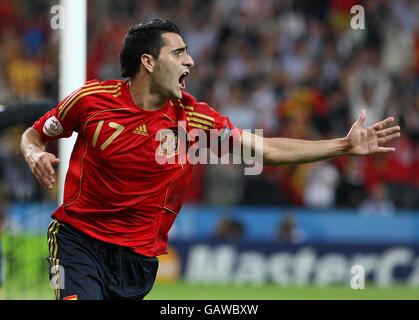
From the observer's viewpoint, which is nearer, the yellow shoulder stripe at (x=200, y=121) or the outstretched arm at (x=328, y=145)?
the outstretched arm at (x=328, y=145)

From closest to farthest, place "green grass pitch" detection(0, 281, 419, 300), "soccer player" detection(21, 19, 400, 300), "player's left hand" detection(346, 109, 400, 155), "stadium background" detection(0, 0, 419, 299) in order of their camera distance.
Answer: "player's left hand" detection(346, 109, 400, 155), "soccer player" detection(21, 19, 400, 300), "green grass pitch" detection(0, 281, 419, 300), "stadium background" detection(0, 0, 419, 299)

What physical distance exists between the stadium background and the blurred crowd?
2 centimetres

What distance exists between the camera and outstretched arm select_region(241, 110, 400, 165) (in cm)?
590

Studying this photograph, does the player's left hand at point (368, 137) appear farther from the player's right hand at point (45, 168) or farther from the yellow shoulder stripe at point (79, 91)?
the player's right hand at point (45, 168)

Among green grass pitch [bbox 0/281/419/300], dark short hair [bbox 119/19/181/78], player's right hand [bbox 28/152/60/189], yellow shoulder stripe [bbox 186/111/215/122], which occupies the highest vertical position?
dark short hair [bbox 119/19/181/78]

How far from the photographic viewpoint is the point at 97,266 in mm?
6055

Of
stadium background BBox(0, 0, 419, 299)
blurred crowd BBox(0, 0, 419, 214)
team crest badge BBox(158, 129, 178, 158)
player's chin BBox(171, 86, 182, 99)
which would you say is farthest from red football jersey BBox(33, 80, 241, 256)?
blurred crowd BBox(0, 0, 419, 214)

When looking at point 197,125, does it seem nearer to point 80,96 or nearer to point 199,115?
point 199,115

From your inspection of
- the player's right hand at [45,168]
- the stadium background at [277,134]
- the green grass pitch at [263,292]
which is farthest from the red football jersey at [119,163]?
the stadium background at [277,134]

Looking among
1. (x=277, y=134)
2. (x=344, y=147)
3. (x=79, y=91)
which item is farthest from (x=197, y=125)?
(x=277, y=134)

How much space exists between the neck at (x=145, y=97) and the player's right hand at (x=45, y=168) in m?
0.69

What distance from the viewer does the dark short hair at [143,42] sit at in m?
6.31

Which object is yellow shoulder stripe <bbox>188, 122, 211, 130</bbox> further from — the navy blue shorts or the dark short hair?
the navy blue shorts
